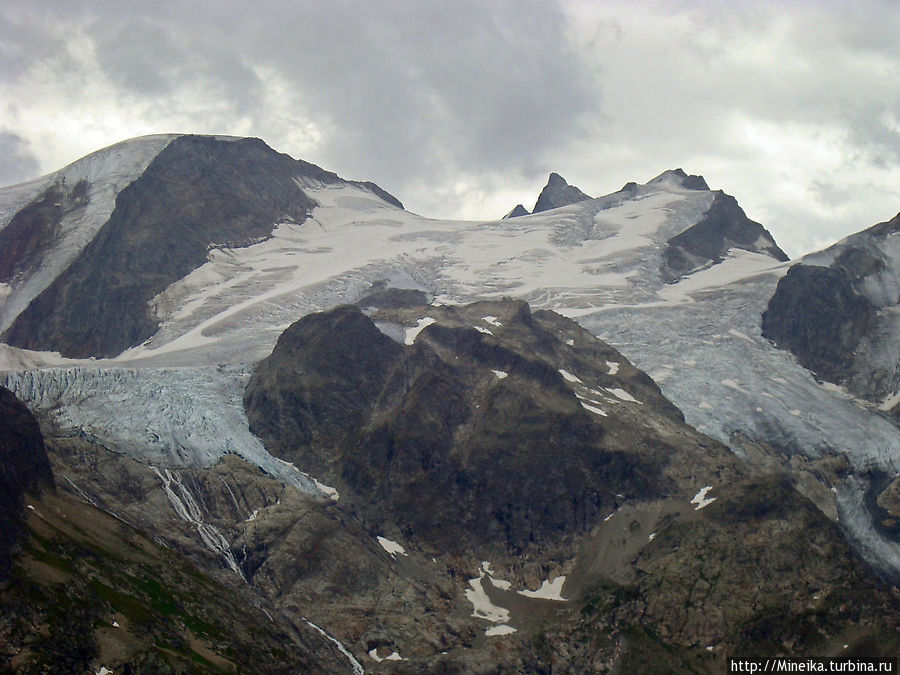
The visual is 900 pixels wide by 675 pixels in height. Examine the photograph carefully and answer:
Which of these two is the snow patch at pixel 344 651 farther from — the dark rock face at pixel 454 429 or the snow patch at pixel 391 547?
the dark rock face at pixel 454 429

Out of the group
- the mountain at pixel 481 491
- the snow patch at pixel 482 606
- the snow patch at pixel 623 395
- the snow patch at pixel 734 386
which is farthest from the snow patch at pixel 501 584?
the snow patch at pixel 734 386

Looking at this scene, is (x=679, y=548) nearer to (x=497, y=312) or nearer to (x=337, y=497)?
(x=337, y=497)

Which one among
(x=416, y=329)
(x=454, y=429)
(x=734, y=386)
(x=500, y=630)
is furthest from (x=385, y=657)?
(x=734, y=386)

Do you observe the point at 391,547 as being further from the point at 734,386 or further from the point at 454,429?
the point at 734,386

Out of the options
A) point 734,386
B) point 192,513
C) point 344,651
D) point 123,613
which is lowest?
point 344,651

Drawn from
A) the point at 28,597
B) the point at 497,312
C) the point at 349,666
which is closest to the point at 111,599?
the point at 28,597

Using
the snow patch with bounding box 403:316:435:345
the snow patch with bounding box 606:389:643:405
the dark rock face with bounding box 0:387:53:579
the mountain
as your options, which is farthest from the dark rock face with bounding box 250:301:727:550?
the dark rock face with bounding box 0:387:53:579
